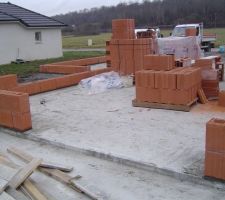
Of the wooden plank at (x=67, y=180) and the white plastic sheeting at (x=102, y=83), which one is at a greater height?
the white plastic sheeting at (x=102, y=83)

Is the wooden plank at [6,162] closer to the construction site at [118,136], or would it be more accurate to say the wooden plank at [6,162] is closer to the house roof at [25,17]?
the construction site at [118,136]

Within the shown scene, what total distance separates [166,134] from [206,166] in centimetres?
214

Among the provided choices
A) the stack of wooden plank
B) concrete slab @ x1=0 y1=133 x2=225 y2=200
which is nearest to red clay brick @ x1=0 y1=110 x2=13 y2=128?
concrete slab @ x1=0 y1=133 x2=225 y2=200

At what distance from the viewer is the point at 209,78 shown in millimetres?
10422

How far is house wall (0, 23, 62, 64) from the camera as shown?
21.4 m

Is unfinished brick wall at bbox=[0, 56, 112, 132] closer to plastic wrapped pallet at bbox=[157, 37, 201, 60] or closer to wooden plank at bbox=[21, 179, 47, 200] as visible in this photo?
plastic wrapped pallet at bbox=[157, 37, 201, 60]

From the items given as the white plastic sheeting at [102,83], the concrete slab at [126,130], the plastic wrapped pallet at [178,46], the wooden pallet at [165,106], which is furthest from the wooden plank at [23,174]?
the plastic wrapped pallet at [178,46]

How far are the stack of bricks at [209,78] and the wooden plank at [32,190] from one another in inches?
263

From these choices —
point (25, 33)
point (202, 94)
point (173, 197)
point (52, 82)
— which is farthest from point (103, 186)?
point (25, 33)

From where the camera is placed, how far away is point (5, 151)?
6.99 metres

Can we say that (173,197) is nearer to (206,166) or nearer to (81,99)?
(206,166)

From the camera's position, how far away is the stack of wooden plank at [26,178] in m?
4.90

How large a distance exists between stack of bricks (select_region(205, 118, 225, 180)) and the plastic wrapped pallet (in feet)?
30.4

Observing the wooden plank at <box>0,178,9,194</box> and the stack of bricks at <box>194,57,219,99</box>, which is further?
the stack of bricks at <box>194,57,219,99</box>
